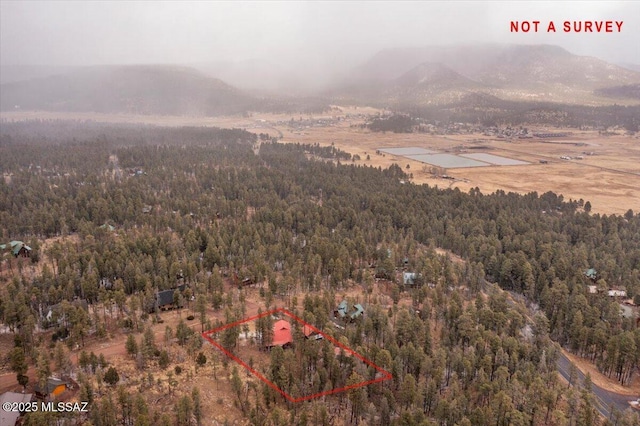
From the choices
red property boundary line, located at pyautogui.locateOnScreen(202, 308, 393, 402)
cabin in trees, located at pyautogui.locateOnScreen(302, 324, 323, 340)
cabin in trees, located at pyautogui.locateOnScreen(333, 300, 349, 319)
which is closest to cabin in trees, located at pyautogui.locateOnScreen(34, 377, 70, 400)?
red property boundary line, located at pyautogui.locateOnScreen(202, 308, 393, 402)

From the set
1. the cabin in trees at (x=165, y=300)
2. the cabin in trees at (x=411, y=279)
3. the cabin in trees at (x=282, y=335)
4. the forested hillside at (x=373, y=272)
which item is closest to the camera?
the forested hillside at (x=373, y=272)

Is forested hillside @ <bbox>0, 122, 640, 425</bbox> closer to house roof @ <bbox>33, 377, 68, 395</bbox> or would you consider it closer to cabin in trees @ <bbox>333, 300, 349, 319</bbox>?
cabin in trees @ <bbox>333, 300, 349, 319</bbox>

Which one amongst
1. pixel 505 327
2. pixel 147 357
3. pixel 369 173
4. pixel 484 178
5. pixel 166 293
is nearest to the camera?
pixel 147 357

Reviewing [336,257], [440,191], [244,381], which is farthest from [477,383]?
[440,191]

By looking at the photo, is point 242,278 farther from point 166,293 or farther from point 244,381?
point 244,381

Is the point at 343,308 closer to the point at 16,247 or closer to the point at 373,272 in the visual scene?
the point at 373,272

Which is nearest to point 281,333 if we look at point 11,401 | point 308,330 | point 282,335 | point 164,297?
point 282,335

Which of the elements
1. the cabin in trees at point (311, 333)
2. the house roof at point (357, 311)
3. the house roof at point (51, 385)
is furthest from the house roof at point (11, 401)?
the house roof at point (357, 311)

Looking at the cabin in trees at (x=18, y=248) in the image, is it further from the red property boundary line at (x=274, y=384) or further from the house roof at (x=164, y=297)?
the red property boundary line at (x=274, y=384)
